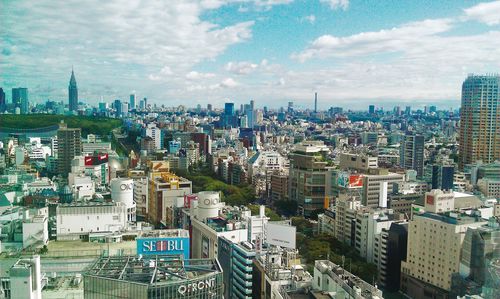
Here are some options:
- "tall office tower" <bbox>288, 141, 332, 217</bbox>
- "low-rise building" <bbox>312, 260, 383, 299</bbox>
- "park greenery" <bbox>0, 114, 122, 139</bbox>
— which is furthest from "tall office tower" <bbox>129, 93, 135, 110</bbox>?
"low-rise building" <bbox>312, 260, 383, 299</bbox>

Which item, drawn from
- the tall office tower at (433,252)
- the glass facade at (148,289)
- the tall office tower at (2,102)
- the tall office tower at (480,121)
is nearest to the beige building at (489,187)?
the tall office tower at (480,121)

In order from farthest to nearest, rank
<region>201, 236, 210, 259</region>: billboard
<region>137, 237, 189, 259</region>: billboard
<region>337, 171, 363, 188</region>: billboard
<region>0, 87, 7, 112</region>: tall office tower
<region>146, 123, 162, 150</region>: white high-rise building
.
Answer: <region>146, 123, 162, 150</region>: white high-rise building
<region>337, 171, 363, 188</region>: billboard
<region>0, 87, 7, 112</region>: tall office tower
<region>201, 236, 210, 259</region>: billboard
<region>137, 237, 189, 259</region>: billboard

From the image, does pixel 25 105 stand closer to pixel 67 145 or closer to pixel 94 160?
pixel 94 160

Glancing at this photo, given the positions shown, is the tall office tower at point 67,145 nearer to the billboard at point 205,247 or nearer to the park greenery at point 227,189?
the park greenery at point 227,189

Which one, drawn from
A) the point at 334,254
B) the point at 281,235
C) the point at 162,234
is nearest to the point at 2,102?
the point at 162,234

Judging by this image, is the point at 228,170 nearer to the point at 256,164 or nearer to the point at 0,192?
the point at 256,164

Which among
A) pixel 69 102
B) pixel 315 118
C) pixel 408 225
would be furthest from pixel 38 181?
pixel 315 118

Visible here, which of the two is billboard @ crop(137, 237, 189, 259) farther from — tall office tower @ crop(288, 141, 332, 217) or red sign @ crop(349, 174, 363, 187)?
red sign @ crop(349, 174, 363, 187)
